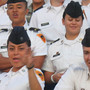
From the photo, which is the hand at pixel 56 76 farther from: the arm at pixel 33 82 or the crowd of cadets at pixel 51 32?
the arm at pixel 33 82

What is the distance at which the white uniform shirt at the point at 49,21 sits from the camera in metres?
5.50

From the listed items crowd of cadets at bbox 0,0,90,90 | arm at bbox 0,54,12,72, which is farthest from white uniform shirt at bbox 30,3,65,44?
arm at bbox 0,54,12,72

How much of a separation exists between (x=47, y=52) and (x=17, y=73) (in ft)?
2.97

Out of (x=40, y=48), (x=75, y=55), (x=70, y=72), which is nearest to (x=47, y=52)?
(x=40, y=48)

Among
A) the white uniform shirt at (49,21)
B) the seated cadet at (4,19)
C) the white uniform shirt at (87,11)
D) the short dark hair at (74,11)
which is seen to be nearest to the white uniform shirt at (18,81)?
the short dark hair at (74,11)

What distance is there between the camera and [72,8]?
500 cm

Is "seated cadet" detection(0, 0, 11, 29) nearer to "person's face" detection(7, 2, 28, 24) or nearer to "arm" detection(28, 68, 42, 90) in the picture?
"person's face" detection(7, 2, 28, 24)

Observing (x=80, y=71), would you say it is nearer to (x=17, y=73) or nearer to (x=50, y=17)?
(x=17, y=73)

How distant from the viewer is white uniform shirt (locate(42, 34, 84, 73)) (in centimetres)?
478

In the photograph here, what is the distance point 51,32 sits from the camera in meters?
5.54

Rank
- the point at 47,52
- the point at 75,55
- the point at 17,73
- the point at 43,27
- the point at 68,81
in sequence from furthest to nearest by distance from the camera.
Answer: the point at 43,27 < the point at 47,52 < the point at 75,55 < the point at 17,73 < the point at 68,81

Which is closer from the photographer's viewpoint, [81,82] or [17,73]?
[81,82]

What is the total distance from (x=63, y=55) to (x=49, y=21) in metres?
0.94

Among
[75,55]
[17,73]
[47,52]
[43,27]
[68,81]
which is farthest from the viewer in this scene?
[43,27]
